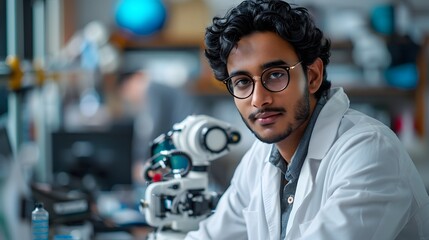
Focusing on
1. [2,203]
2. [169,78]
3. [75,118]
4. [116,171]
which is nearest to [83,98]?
[75,118]

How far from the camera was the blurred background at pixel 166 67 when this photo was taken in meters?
4.43

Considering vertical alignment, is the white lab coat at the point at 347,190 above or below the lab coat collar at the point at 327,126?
below

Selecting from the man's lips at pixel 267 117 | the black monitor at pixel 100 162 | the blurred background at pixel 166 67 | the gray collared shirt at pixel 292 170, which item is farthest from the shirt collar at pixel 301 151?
the blurred background at pixel 166 67

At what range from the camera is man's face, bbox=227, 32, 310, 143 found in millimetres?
1726

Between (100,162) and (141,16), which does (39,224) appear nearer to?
(100,162)

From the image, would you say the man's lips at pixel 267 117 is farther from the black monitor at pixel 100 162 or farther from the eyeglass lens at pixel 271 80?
the black monitor at pixel 100 162

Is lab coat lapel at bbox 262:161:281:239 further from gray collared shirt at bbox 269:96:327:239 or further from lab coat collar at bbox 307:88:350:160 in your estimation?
lab coat collar at bbox 307:88:350:160

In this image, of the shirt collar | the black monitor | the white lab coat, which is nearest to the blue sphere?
the black monitor

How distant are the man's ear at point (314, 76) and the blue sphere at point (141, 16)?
3441mm

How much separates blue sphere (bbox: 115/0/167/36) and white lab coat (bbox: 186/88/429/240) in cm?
332

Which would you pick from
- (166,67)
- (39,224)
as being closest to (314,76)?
(39,224)

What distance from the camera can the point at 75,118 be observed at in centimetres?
609

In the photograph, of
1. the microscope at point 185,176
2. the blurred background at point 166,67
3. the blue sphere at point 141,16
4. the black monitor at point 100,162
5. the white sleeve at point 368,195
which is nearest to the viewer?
the white sleeve at point 368,195

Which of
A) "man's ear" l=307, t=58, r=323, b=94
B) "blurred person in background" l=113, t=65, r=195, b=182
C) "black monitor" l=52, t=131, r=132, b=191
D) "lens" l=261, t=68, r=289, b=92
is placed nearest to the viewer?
"lens" l=261, t=68, r=289, b=92
